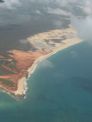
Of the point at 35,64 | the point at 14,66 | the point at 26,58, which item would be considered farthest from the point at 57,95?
the point at 26,58

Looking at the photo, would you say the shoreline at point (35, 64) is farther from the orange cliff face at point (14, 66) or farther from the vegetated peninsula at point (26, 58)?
the orange cliff face at point (14, 66)

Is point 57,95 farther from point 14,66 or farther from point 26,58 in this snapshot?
point 26,58

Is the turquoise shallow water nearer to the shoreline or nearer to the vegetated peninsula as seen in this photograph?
the shoreline

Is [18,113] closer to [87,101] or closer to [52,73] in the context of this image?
[87,101]

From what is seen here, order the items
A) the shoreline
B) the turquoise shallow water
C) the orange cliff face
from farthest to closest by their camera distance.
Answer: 1. the orange cliff face
2. the shoreline
3. the turquoise shallow water

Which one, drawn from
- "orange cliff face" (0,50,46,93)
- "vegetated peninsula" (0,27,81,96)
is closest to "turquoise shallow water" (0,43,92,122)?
"vegetated peninsula" (0,27,81,96)
